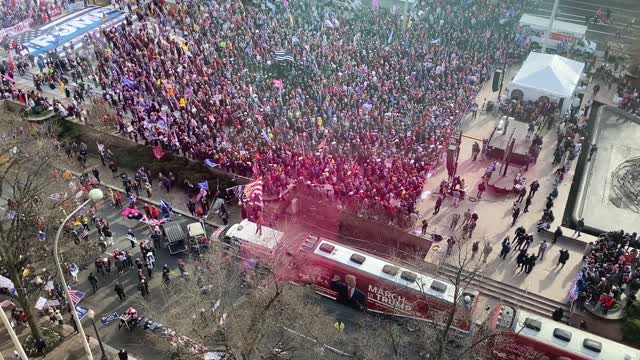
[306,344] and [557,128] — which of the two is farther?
[557,128]

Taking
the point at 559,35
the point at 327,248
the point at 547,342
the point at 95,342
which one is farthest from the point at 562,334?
the point at 559,35

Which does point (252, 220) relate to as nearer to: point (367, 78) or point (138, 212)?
point (138, 212)

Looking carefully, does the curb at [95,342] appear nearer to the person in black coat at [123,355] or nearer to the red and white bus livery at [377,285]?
the person in black coat at [123,355]

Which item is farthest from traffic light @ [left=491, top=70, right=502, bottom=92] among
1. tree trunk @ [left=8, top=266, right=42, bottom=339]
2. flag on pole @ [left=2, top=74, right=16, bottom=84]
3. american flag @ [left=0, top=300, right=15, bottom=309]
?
flag on pole @ [left=2, top=74, right=16, bottom=84]

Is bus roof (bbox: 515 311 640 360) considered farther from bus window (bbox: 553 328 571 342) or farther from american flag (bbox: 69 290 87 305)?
american flag (bbox: 69 290 87 305)

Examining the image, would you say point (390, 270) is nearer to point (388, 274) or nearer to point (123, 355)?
point (388, 274)

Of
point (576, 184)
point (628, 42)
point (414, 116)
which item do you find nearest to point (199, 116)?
point (414, 116)
